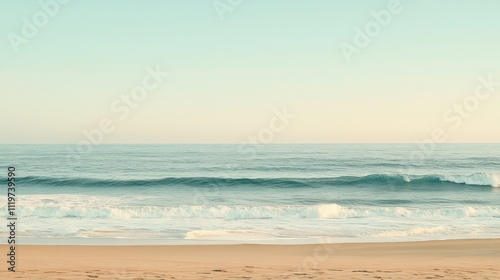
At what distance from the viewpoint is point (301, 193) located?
89.7 ft

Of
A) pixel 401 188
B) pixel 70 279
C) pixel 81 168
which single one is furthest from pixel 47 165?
pixel 70 279

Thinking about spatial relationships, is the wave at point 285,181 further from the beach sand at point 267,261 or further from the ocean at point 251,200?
the beach sand at point 267,261

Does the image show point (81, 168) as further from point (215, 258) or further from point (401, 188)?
point (215, 258)

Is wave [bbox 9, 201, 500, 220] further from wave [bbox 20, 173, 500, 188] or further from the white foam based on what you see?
the white foam

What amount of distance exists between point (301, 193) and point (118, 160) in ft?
71.5

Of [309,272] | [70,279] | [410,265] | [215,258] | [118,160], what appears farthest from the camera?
[118,160]

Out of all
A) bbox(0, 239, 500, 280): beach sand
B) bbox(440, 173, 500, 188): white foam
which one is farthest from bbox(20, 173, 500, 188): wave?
bbox(0, 239, 500, 280): beach sand

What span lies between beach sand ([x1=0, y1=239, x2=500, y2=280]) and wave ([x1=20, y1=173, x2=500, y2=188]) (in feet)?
57.3

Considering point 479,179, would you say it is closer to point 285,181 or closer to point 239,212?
point 285,181

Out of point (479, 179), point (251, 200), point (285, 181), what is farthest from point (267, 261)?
point (479, 179)

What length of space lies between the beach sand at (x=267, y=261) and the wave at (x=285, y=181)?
17478 millimetres

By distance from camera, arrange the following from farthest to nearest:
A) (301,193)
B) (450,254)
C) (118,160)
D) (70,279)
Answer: (118,160)
(301,193)
(450,254)
(70,279)

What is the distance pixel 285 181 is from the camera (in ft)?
102

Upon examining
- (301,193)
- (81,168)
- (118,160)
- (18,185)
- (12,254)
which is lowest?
(12,254)
